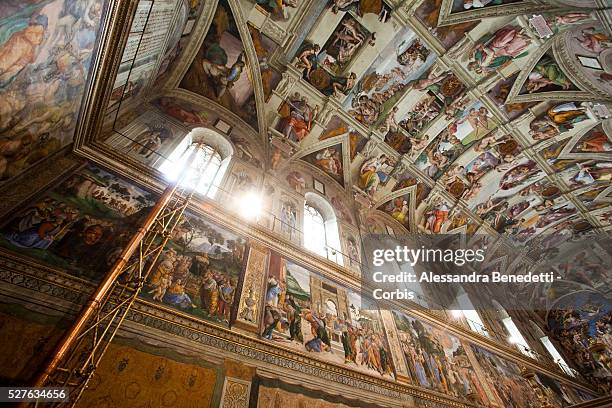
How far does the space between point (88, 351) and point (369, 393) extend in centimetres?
479

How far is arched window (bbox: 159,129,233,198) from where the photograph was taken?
676 cm

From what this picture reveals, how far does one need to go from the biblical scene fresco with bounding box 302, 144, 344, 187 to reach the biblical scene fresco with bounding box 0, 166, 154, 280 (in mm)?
7237

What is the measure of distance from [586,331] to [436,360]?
1561cm

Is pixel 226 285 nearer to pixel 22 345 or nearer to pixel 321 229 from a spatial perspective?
pixel 22 345

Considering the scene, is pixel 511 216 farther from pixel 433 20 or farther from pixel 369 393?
pixel 369 393

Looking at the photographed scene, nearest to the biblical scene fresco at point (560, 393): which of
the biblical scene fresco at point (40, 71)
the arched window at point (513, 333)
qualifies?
the arched window at point (513, 333)

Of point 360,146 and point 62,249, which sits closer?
point 62,249

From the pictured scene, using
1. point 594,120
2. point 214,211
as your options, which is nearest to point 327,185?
point 214,211

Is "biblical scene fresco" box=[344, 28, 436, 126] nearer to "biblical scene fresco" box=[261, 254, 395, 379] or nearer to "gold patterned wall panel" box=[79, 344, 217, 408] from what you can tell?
"biblical scene fresco" box=[261, 254, 395, 379]

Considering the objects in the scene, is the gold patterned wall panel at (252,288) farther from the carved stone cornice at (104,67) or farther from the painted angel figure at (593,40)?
the painted angel figure at (593,40)

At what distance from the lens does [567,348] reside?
15.9m

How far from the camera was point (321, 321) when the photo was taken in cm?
612

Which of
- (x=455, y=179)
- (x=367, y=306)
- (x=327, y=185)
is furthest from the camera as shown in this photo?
(x=455, y=179)

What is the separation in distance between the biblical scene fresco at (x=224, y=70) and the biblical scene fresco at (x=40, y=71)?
4934 millimetres
